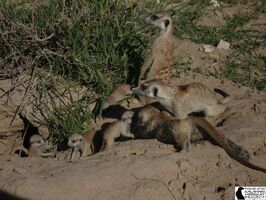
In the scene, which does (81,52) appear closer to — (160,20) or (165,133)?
(160,20)

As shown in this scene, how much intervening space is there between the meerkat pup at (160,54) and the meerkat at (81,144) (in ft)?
2.68

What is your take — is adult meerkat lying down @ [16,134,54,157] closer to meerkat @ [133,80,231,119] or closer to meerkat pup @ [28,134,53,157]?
meerkat pup @ [28,134,53,157]

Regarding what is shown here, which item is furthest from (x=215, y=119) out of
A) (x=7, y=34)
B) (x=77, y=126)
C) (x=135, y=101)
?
(x=7, y=34)

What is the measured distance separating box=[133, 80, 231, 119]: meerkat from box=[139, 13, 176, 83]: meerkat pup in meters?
0.45

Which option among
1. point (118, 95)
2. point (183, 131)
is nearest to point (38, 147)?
point (118, 95)

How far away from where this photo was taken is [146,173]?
4.14 m

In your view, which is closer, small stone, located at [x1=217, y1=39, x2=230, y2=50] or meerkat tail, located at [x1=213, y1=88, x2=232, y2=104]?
meerkat tail, located at [x1=213, y1=88, x2=232, y2=104]

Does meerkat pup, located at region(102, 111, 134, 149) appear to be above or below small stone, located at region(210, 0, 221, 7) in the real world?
below

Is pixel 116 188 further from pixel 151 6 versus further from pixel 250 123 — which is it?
pixel 151 6

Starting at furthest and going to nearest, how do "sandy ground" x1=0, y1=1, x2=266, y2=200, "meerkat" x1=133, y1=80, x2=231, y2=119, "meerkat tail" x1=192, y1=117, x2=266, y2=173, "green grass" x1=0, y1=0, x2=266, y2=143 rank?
"green grass" x1=0, y1=0, x2=266, y2=143
"meerkat" x1=133, y1=80, x2=231, y2=119
"meerkat tail" x1=192, y1=117, x2=266, y2=173
"sandy ground" x1=0, y1=1, x2=266, y2=200

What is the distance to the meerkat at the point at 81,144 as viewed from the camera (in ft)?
17.5

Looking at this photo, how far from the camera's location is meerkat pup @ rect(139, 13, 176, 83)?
18.9ft

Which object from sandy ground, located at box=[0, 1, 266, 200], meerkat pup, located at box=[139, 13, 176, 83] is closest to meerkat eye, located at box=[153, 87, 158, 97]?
meerkat pup, located at box=[139, 13, 176, 83]

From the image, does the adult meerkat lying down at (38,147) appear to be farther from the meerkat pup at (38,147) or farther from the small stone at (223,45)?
the small stone at (223,45)
